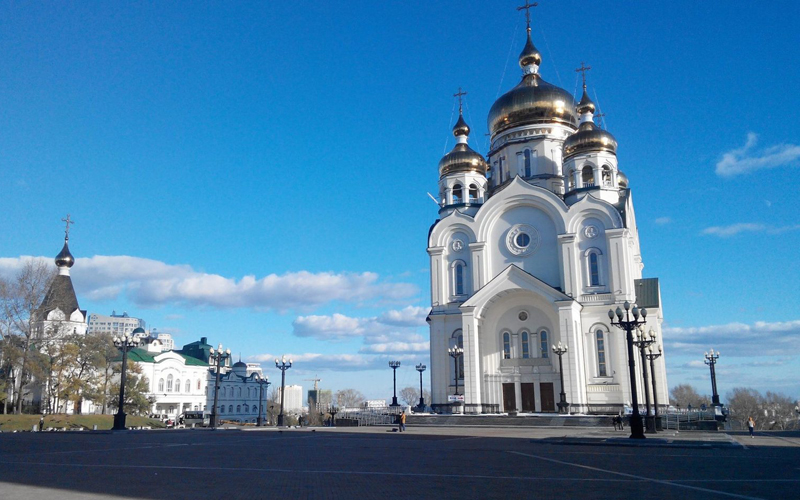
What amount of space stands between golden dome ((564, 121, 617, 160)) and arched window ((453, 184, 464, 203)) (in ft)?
25.2

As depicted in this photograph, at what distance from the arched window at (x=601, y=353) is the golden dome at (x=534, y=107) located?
52.3ft

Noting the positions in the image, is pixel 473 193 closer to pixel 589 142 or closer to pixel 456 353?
pixel 589 142

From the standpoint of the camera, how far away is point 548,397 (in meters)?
36.5

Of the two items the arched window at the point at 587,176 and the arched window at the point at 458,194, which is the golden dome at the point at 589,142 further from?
the arched window at the point at 458,194

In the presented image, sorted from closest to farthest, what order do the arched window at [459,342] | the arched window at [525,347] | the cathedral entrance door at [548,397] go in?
the cathedral entrance door at [548,397]
the arched window at [525,347]
the arched window at [459,342]

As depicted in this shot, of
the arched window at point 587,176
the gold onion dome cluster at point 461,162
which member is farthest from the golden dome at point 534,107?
the arched window at point 587,176

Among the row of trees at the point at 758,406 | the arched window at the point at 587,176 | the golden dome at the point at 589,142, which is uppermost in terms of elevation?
the golden dome at the point at 589,142

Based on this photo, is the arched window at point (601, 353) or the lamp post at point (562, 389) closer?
the lamp post at point (562, 389)

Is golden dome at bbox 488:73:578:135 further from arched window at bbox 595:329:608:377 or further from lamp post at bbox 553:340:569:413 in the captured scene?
lamp post at bbox 553:340:569:413

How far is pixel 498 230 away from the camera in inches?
1566

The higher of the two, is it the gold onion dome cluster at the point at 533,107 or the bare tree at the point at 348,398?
the gold onion dome cluster at the point at 533,107

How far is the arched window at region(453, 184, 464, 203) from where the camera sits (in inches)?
1720

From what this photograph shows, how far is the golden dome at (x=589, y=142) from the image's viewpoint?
38812 mm

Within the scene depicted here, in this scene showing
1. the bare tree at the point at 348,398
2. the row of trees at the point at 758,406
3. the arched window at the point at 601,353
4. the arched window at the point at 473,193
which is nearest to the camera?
the arched window at the point at 601,353
